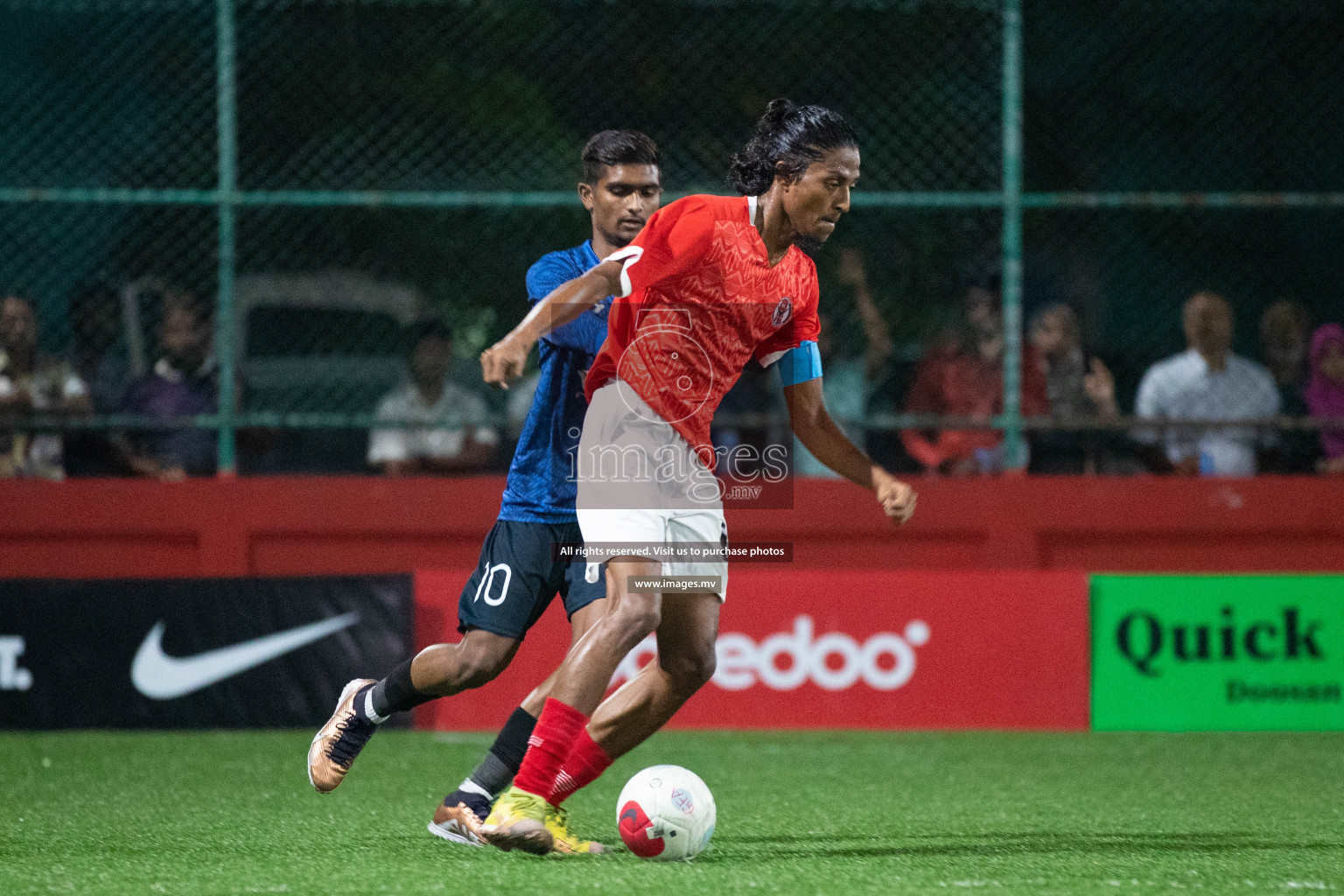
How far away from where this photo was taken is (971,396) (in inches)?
363

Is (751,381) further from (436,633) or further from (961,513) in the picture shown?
(436,633)

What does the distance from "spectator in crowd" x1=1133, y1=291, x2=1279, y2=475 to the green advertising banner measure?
32.9 inches

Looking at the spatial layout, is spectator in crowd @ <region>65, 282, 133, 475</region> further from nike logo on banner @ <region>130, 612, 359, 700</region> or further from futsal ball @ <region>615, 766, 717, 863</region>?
futsal ball @ <region>615, 766, 717, 863</region>

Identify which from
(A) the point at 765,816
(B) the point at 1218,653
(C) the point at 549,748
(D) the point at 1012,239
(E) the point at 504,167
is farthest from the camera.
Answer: (E) the point at 504,167

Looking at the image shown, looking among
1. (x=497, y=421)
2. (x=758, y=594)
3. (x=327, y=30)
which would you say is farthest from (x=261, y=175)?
(x=758, y=594)

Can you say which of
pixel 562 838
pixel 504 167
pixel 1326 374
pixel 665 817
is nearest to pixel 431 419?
pixel 504 167

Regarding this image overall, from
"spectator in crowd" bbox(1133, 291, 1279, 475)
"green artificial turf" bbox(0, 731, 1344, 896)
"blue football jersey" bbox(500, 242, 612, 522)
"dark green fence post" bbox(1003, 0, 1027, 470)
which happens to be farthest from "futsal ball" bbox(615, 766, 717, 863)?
"spectator in crowd" bbox(1133, 291, 1279, 475)

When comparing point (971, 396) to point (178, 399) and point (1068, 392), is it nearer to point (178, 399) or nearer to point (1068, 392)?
point (1068, 392)

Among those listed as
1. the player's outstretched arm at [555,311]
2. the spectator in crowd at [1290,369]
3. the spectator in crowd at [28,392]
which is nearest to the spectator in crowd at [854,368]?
the spectator in crowd at [1290,369]

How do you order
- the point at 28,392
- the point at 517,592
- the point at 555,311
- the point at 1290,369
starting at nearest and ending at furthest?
the point at 555,311
the point at 517,592
the point at 28,392
the point at 1290,369

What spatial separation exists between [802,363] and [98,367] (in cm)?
547

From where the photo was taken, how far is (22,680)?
328 inches

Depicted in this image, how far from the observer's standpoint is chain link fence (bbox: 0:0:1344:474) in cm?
917

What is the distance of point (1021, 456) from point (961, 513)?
0.46m
